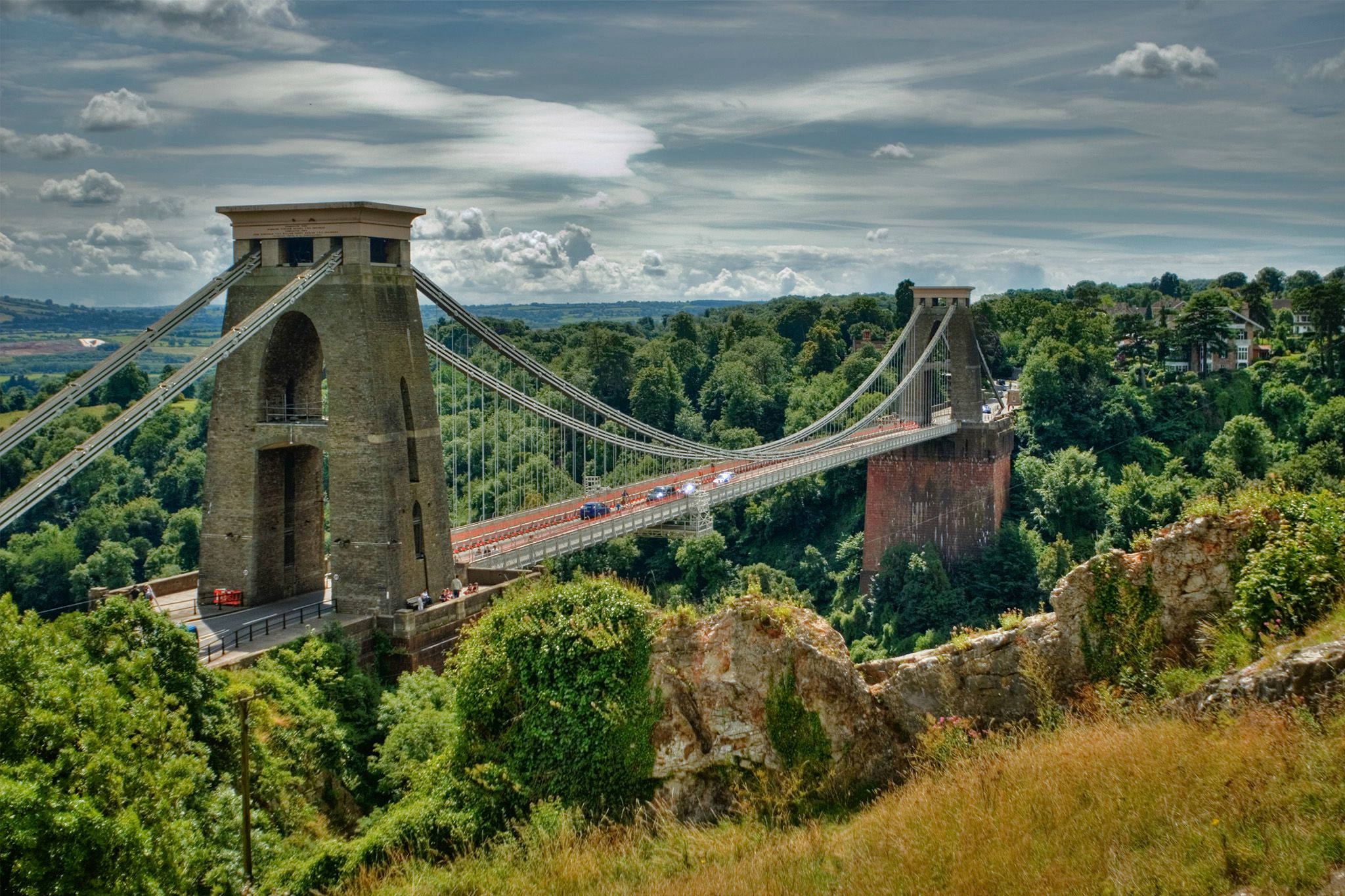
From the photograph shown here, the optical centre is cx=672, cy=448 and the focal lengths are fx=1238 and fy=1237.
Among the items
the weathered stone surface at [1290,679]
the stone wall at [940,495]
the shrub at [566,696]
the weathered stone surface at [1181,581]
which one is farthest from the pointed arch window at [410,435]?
the stone wall at [940,495]

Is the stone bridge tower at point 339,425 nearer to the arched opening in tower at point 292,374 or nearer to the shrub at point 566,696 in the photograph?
the arched opening in tower at point 292,374

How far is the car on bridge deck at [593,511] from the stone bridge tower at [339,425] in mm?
9405

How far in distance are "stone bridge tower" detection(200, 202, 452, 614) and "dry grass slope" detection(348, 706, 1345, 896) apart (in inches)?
379

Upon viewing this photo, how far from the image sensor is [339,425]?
20.2 metres

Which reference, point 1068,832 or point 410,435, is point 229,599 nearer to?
point 410,435

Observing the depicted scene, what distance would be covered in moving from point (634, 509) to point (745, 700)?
1977 cm

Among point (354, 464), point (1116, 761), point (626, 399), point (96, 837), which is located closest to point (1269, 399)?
point (626, 399)

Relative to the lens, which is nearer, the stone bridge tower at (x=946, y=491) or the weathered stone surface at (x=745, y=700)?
the weathered stone surface at (x=745, y=700)

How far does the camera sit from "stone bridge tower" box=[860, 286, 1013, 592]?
47094 mm

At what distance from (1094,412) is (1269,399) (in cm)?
670

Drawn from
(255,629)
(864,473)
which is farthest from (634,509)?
(864,473)

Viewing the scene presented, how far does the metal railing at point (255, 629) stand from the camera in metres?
17.4

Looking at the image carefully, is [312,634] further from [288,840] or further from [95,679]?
[95,679]

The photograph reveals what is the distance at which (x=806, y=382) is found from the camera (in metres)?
67.2
